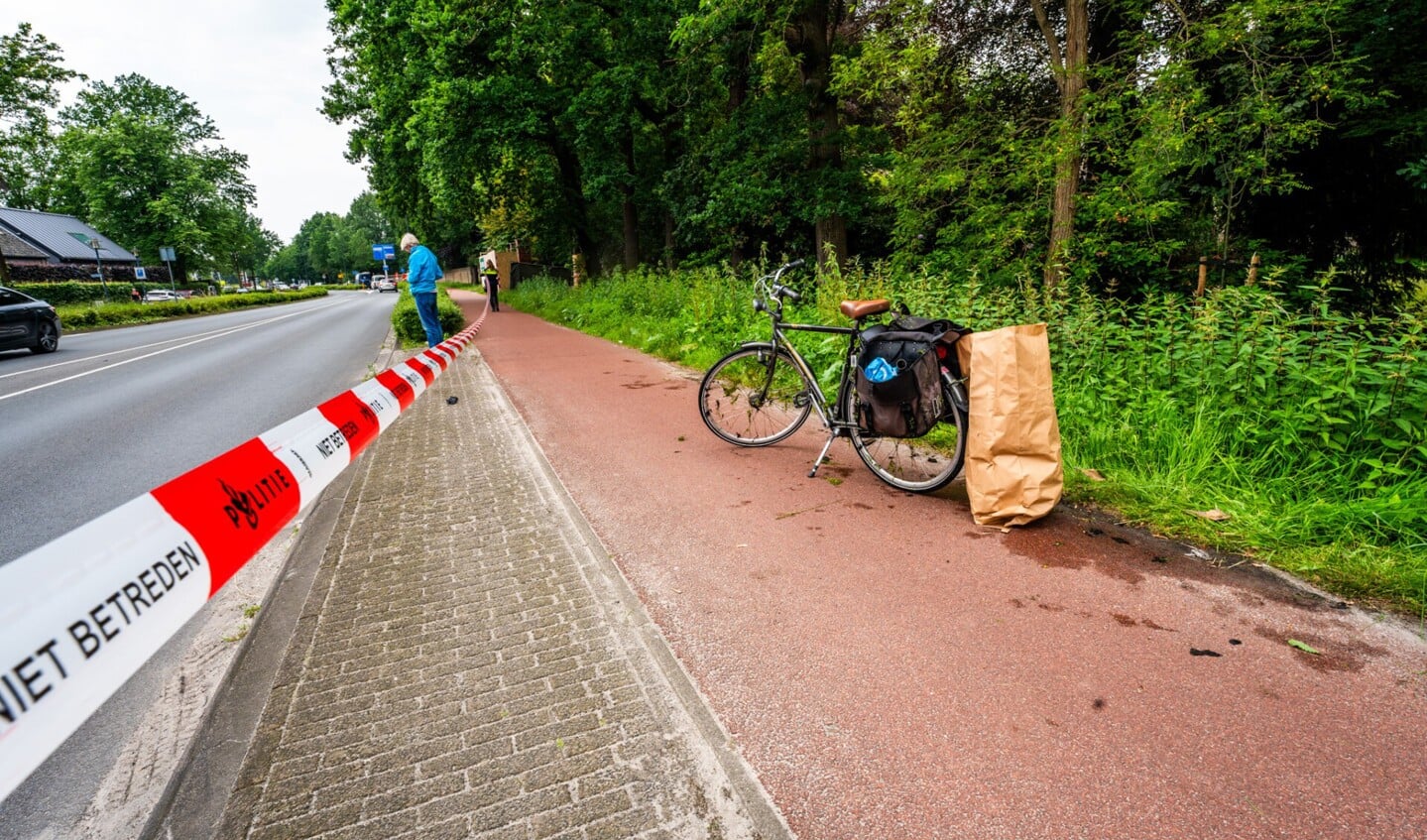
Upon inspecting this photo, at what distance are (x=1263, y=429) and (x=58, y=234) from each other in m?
74.8

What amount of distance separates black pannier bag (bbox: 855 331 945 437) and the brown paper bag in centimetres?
26

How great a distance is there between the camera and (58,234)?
50.8 meters

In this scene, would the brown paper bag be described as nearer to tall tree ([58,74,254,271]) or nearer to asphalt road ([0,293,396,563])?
asphalt road ([0,293,396,563])

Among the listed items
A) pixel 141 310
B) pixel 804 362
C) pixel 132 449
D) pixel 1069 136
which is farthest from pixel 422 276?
pixel 141 310

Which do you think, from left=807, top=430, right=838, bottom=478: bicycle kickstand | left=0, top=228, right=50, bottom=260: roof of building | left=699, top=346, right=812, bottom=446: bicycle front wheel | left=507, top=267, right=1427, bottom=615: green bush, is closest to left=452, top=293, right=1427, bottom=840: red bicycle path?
left=507, top=267, right=1427, bottom=615: green bush

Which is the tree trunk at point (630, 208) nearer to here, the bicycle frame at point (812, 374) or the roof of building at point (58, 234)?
the bicycle frame at point (812, 374)

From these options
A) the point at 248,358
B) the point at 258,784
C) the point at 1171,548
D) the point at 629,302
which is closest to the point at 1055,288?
the point at 1171,548

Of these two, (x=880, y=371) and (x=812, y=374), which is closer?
(x=880, y=371)

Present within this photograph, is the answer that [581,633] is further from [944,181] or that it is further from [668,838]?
[944,181]

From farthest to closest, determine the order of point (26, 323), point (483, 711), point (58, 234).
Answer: point (58, 234) < point (26, 323) < point (483, 711)

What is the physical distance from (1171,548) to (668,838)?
2.98m

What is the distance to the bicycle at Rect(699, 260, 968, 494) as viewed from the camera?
4.14 metres

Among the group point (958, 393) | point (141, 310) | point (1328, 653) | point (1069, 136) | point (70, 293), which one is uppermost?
point (70, 293)

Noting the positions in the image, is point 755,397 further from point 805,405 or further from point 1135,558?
point 1135,558
